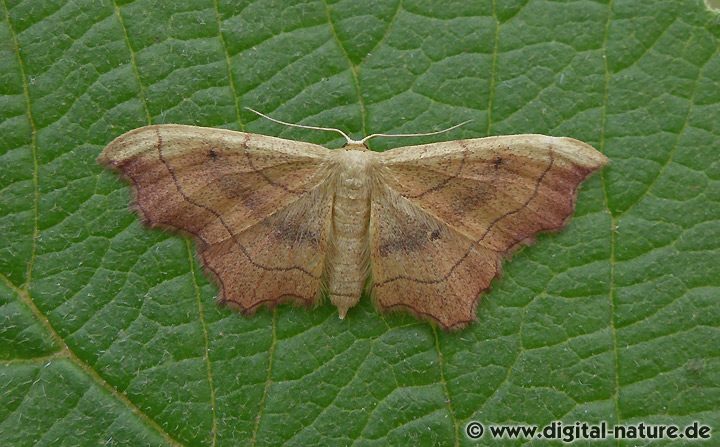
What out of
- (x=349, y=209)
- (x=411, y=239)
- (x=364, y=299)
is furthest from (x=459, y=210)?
(x=364, y=299)

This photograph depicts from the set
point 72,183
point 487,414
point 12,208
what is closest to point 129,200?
point 72,183

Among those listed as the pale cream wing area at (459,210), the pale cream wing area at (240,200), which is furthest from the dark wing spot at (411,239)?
the pale cream wing area at (240,200)

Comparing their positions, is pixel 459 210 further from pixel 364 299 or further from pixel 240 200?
pixel 240 200

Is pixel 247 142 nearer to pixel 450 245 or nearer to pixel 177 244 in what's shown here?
pixel 177 244

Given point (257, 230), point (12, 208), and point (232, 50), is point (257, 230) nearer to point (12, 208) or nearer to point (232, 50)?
point (232, 50)

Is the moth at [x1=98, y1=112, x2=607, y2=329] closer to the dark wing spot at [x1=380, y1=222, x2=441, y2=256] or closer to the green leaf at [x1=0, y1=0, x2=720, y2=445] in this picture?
the dark wing spot at [x1=380, y1=222, x2=441, y2=256]

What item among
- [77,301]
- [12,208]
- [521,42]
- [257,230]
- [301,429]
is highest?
[521,42]

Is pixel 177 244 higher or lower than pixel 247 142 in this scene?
lower

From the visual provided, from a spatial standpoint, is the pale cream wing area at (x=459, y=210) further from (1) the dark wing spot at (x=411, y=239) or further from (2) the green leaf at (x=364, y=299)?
(2) the green leaf at (x=364, y=299)
